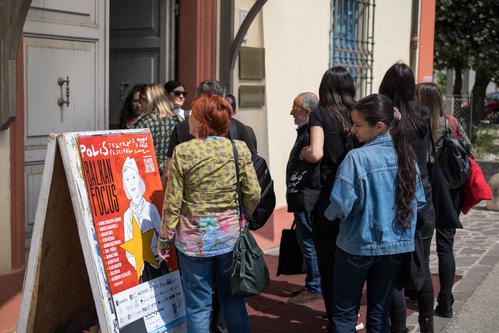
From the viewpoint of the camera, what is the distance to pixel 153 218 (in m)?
4.26

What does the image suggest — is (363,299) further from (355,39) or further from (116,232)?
(355,39)

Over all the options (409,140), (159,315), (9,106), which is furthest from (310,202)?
(9,106)

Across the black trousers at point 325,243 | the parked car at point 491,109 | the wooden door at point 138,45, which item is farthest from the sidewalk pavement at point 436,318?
the parked car at point 491,109

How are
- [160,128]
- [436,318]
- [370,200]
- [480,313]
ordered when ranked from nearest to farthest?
[370,200] → [160,128] → [436,318] → [480,313]

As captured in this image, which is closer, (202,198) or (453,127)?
(202,198)

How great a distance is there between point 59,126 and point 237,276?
2.17 m

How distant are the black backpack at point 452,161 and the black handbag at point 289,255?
1.17 metres

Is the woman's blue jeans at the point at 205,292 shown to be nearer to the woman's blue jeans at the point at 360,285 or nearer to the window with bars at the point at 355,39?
the woman's blue jeans at the point at 360,285

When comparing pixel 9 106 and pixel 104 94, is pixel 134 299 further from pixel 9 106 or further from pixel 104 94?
pixel 104 94

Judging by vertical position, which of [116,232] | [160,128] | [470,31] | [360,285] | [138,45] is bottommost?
[360,285]

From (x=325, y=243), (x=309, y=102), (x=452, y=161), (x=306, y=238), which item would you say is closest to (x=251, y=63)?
(x=309, y=102)

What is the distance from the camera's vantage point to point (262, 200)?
177 inches

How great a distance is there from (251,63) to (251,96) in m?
0.33

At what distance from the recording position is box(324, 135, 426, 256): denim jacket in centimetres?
379
